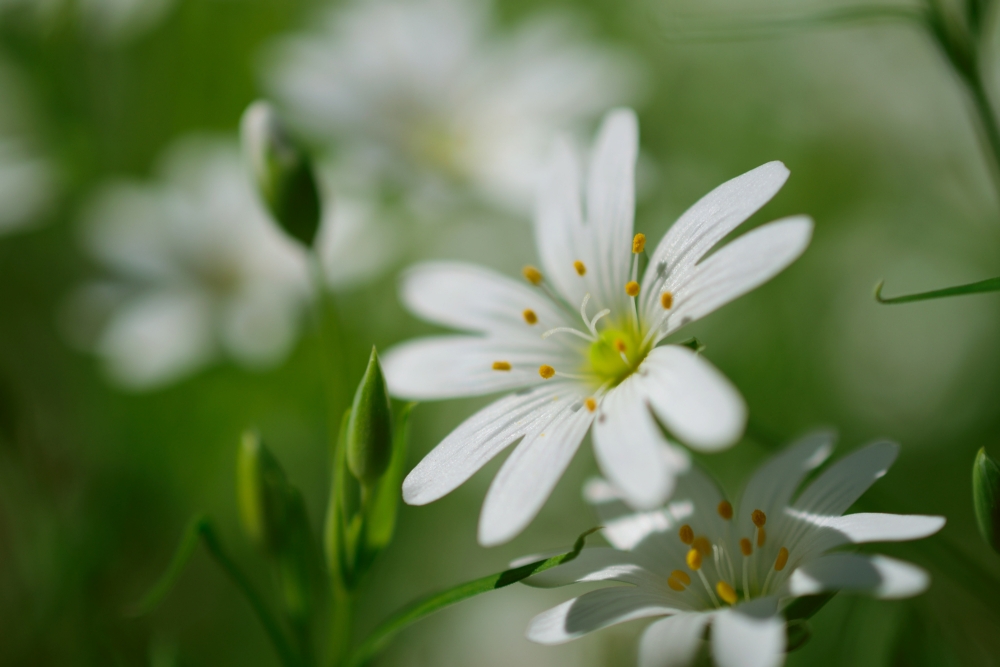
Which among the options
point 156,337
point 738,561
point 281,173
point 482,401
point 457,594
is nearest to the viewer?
point 457,594

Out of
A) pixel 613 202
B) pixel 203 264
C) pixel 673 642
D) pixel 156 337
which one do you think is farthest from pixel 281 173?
pixel 203 264

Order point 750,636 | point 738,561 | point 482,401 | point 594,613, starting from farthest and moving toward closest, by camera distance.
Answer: point 482,401 → point 738,561 → point 594,613 → point 750,636

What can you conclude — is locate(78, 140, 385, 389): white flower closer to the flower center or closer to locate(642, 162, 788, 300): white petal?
the flower center

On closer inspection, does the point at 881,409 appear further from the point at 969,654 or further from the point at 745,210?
the point at 745,210

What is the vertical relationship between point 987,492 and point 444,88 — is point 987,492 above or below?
below

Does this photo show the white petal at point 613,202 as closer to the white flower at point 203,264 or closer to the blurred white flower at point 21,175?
the white flower at point 203,264

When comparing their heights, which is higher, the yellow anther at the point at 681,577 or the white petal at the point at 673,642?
the white petal at the point at 673,642

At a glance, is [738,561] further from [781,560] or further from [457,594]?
[457,594]

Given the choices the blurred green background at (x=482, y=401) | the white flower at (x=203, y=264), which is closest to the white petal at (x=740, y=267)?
the blurred green background at (x=482, y=401)
